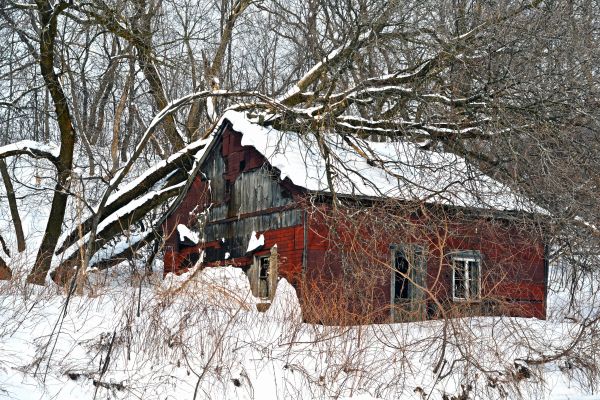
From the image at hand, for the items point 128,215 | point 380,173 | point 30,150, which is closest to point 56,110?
point 30,150

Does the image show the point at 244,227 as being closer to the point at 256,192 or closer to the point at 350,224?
the point at 256,192

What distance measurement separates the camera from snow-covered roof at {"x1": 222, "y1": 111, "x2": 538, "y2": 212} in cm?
1278

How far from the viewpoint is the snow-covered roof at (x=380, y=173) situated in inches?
503

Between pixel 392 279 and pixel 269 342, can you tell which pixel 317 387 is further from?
pixel 392 279

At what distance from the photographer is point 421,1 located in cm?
1512

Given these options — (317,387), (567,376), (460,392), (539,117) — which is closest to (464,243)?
(539,117)

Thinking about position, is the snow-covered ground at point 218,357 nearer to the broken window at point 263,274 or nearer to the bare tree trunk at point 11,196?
the broken window at point 263,274

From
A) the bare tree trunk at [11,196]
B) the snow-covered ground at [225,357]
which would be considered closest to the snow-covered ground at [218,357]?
the snow-covered ground at [225,357]

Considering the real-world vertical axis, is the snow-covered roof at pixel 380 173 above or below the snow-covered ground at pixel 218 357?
above

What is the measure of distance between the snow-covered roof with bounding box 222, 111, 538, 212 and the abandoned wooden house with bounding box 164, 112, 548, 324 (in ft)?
0.15

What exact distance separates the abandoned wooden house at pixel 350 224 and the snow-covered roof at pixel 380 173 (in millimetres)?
45

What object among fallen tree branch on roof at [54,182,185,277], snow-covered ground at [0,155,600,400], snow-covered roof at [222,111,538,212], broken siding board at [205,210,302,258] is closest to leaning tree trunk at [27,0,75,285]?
fallen tree branch on roof at [54,182,185,277]

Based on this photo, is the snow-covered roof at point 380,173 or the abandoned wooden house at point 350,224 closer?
the snow-covered roof at point 380,173

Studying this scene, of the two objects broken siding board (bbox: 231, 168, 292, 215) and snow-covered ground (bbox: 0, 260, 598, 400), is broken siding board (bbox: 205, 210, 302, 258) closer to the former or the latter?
broken siding board (bbox: 231, 168, 292, 215)
